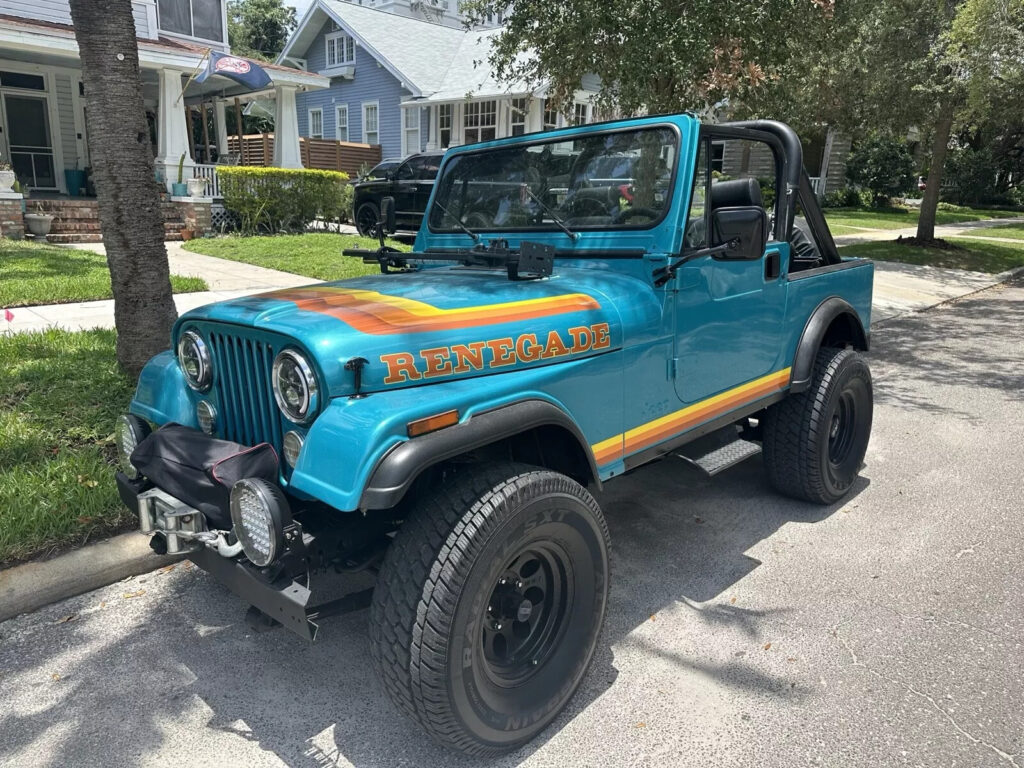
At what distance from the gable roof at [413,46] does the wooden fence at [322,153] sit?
2551 millimetres

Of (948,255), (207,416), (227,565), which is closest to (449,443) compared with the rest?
(227,565)

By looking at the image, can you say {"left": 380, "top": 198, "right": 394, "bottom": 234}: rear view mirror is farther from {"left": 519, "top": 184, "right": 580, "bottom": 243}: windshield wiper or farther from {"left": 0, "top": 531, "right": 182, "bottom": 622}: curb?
{"left": 0, "top": 531, "right": 182, "bottom": 622}: curb

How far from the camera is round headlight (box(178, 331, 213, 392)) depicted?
9.16 ft

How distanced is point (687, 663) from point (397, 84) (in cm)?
2489

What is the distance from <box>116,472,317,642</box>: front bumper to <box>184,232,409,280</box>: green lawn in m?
7.71

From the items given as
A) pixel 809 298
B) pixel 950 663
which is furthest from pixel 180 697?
pixel 809 298

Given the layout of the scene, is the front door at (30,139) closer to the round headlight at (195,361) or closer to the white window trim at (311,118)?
the white window trim at (311,118)

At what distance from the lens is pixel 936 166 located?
1547 cm

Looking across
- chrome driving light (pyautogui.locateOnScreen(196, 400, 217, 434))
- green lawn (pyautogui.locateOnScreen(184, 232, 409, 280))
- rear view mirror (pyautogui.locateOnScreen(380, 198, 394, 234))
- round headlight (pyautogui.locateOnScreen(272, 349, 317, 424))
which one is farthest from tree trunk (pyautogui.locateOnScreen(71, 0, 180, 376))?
green lawn (pyautogui.locateOnScreen(184, 232, 409, 280))

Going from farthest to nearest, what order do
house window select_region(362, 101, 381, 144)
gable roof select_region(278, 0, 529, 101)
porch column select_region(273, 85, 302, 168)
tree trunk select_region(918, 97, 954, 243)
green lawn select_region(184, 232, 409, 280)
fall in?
house window select_region(362, 101, 381, 144), gable roof select_region(278, 0, 529, 101), porch column select_region(273, 85, 302, 168), tree trunk select_region(918, 97, 954, 243), green lawn select_region(184, 232, 409, 280)

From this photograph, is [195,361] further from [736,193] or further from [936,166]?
[936,166]

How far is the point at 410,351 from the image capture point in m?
2.42

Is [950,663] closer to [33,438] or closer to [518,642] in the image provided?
[518,642]

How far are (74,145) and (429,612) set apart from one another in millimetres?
18631
